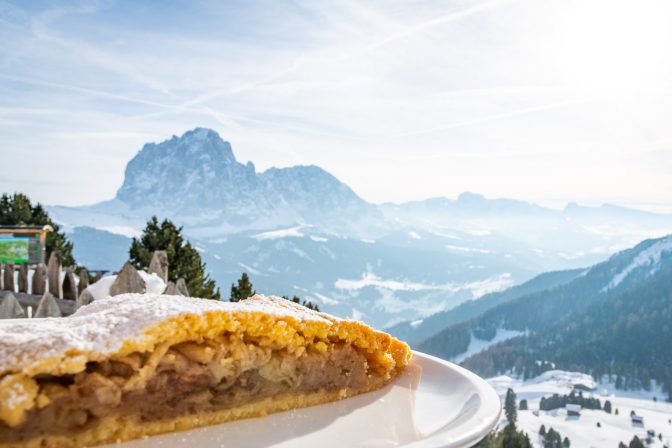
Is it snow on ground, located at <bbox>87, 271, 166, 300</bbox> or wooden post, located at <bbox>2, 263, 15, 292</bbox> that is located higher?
snow on ground, located at <bbox>87, 271, 166, 300</bbox>

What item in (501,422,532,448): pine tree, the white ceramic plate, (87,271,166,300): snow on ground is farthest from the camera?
(501,422,532,448): pine tree

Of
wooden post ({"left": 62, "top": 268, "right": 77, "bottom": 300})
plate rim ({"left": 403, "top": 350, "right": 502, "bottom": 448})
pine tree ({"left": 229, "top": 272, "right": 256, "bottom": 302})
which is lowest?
pine tree ({"left": 229, "top": 272, "right": 256, "bottom": 302})

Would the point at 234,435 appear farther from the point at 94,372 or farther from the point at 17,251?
the point at 17,251

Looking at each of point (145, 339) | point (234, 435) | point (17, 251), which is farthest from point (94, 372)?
point (17, 251)

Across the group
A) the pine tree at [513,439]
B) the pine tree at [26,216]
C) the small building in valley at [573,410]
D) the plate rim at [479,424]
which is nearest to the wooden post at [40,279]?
the plate rim at [479,424]

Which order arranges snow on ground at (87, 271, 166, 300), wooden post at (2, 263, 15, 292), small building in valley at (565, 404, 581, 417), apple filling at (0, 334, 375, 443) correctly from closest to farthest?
apple filling at (0, 334, 375, 443)
snow on ground at (87, 271, 166, 300)
wooden post at (2, 263, 15, 292)
small building in valley at (565, 404, 581, 417)

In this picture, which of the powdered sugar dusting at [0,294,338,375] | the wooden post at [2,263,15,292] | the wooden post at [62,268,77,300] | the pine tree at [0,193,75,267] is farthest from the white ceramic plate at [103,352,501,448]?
the pine tree at [0,193,75,267]

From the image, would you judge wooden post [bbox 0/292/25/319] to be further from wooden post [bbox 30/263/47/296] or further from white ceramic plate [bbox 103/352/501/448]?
white ceramic plate [bbox 103/352/501/448]

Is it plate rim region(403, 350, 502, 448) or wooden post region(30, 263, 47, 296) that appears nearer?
plate rim region(403, 350, 502, 448)

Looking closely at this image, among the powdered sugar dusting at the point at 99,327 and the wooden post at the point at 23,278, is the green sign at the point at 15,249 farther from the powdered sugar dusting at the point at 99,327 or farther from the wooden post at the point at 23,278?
the powdered sugar dusting at the point at 99,327
